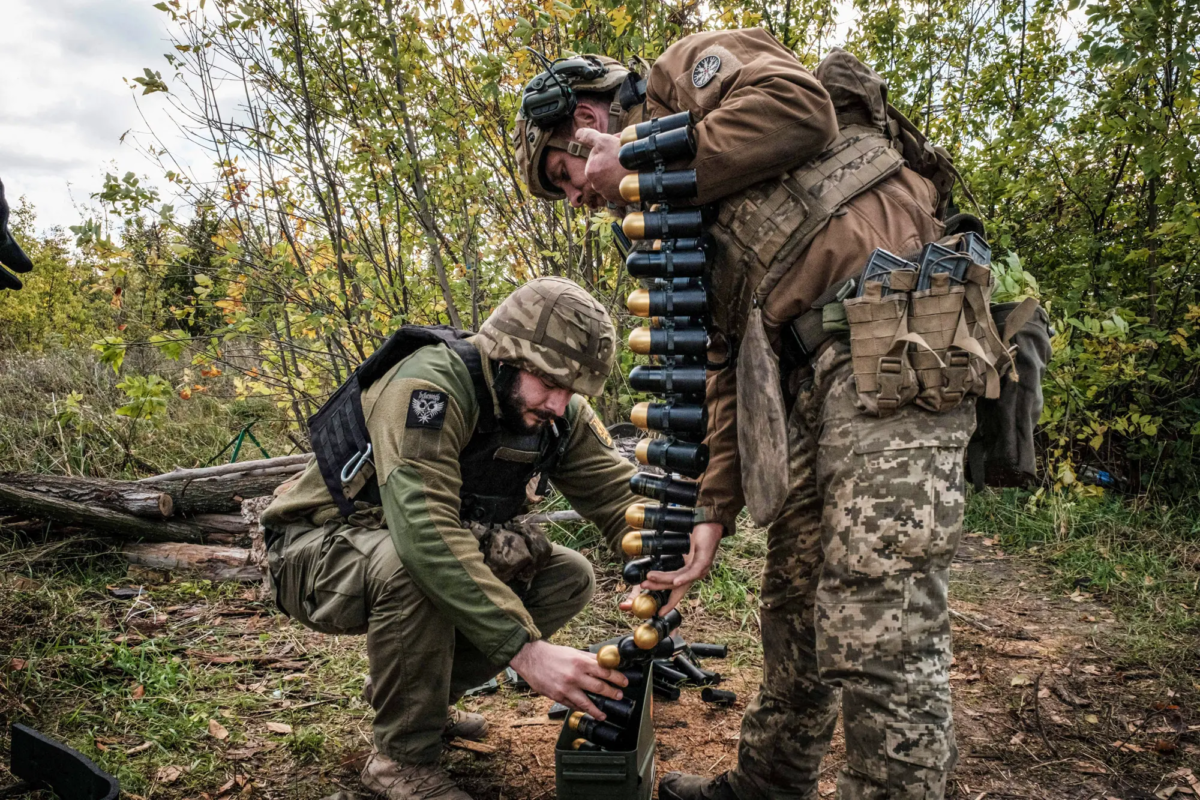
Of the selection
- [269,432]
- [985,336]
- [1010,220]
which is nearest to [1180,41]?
[1010,220]

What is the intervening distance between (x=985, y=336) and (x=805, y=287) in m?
0.46

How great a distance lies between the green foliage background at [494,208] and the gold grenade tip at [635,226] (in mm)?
2170

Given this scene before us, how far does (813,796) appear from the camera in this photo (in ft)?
8.74

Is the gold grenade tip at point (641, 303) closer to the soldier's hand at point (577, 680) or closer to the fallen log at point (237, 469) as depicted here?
the soldier's hand at point (577, 680)

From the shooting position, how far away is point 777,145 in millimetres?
2084

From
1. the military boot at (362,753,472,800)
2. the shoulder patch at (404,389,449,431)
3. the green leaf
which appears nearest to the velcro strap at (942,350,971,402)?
the shoulder patch at (404,389,449,431)

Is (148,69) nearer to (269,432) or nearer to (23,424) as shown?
(23,424)

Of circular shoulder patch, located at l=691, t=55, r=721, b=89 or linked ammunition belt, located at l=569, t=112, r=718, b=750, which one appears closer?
circular shoulder patch, located at l=691, t=55, r=721, b=89

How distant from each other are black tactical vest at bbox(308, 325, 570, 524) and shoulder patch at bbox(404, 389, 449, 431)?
22cm

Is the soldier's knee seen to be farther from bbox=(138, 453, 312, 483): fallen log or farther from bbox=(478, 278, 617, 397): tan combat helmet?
bbox=(138, 453, 312, 483): fallen log

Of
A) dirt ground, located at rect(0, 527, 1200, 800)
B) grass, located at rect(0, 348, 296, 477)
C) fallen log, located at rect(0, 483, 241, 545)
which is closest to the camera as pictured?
dirt ground, located at rect(0, 527, 1200, 800)

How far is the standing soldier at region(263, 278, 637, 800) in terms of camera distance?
8.25 feet

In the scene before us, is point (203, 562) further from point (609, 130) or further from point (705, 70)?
point (705, 70)

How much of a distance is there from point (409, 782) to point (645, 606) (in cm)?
101
